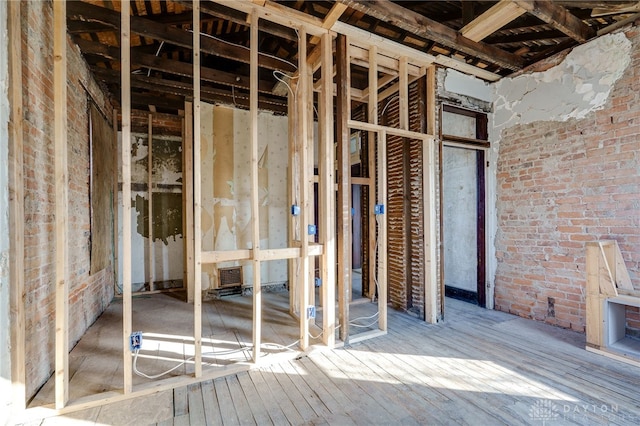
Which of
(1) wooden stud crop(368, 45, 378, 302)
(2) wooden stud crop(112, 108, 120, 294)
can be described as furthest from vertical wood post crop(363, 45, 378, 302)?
(2) wooden stud crop(112, 108, 120, 294)

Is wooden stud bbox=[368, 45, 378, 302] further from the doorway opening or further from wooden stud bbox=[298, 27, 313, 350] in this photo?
the doorway opening

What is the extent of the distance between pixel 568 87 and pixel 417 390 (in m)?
3.59

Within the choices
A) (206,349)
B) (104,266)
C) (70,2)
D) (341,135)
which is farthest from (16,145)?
(104,266)

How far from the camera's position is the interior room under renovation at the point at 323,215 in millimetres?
1978

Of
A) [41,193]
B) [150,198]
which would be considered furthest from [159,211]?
[41,193]

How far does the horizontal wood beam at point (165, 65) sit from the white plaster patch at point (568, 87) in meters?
3.25

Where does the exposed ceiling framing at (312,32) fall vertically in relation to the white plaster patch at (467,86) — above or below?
above

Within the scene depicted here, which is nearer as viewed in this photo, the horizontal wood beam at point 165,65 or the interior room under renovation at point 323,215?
the interior room under renovation at point 323,215

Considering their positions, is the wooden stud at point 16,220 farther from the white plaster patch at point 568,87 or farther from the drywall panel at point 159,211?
the white plaster patch at point 568,87

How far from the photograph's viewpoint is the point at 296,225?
3.66m

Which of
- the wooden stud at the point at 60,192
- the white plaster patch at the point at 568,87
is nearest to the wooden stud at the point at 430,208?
the white plaster patch at the point at 568,87

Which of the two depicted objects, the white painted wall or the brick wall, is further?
the brick wall

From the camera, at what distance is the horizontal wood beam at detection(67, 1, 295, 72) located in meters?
2.71

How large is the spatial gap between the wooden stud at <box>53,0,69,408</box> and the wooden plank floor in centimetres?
35
